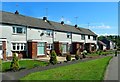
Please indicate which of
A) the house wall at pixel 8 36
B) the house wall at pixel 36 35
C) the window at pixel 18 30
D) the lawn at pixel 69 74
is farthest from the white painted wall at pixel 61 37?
the lawn at pixel 69 74

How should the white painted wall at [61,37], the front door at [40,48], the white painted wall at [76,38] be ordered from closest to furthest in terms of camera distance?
the front door at [40,48] < the white painted wall at [61,37] < the white painted wall at [76,38]

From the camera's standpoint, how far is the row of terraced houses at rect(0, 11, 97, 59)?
99.2 feet

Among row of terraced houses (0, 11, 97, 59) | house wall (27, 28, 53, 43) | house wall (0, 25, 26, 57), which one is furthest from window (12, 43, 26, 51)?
house wall (27, 28, 53, 43)

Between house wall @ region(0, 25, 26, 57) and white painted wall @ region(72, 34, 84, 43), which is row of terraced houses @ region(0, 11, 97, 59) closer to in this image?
house wall @ region(0, 25, 26, 57)

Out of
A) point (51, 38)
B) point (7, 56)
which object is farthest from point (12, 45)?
point (51, 38)

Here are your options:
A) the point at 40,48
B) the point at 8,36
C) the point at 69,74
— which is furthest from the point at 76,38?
the point at 69,74

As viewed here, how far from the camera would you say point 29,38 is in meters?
34.7

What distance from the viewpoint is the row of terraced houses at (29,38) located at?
30.2 meters

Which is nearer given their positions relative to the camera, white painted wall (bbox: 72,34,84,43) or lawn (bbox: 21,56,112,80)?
lawn (bbox: 21,56,112,80)

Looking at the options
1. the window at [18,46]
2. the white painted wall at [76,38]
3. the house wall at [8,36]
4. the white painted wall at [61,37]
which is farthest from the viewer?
the white painted wall at [76,38]

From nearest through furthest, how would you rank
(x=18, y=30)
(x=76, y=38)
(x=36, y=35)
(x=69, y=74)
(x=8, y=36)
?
1. (x=69, y=74)
2. (x=8, y=36)
3. (x=18, y=30)
4. (x=36, y=35)
5. (x=76, y=38)

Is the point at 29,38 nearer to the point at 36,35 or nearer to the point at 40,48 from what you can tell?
the point at 36,35

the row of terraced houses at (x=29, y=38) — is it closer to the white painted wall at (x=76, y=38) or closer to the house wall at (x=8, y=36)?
the house wall at (x=8, y=36)

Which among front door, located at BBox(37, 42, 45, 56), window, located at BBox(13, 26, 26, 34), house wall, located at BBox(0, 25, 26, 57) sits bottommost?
front door, located at BBox(37, 42, 45, 56)
